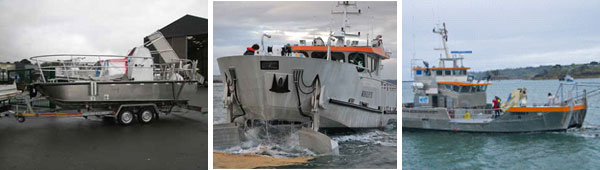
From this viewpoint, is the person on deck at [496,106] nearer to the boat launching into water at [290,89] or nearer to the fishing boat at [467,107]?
the fishing boat at [467,107]

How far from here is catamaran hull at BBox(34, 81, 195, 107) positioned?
4.84 metres

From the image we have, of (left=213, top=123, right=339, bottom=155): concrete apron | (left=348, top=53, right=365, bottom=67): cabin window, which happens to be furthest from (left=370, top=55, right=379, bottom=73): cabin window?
(left=213, top=123, right=339, bottom=155): concrete apron

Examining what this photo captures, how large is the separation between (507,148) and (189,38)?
8.66m

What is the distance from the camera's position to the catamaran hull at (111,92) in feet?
15.9

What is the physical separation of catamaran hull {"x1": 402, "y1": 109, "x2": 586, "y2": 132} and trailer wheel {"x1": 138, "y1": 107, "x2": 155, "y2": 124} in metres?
8.26

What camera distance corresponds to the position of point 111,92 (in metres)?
5.13

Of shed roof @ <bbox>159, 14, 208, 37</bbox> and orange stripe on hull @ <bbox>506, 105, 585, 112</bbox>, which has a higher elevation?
shed roof @ <bbox>159, 14, 208, 37</bbox>

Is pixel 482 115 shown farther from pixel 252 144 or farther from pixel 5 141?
pixel 5 141

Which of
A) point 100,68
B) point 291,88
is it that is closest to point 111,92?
point 100,68

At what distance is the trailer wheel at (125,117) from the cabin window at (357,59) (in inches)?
137

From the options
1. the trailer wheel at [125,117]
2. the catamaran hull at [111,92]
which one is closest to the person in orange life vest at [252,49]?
the catamaran hull at [111,92]

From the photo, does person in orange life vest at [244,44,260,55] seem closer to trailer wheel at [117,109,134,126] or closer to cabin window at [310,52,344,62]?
trailer wheel at [117,109,134,126]

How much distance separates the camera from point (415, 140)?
1144cm

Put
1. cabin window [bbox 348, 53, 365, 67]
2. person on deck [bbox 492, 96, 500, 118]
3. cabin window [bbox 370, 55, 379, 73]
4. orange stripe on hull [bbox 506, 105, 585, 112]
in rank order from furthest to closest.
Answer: person on deck [bbox 492, 96, 500, 118] → orange stripe on hull [bbox 506, 105, 585, 112] → cabin window [bbox 370, 55, 379, 73] → cabin window [bbox 348, 53, 365, 67]
